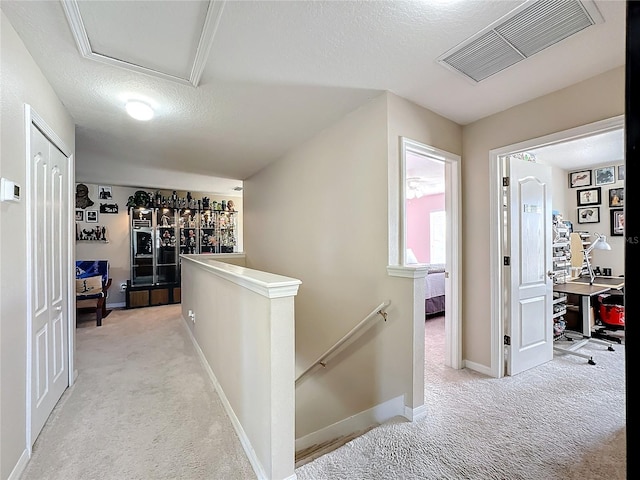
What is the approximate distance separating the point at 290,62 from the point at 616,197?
5422mm

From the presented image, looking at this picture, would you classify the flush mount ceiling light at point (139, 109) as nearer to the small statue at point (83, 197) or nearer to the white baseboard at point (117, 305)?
the small statue at point (83, 197)

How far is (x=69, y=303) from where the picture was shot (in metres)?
2.67

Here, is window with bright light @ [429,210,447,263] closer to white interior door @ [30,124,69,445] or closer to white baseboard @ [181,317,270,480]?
white baseboard @ [181,317,270,480]

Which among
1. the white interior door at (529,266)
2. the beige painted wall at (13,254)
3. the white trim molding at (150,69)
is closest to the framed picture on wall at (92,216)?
the beige painted wall at (13,254)

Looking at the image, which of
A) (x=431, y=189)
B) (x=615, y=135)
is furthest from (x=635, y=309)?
(x=431, y=189)

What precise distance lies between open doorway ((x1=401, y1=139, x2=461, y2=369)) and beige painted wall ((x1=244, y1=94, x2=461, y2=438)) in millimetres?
169

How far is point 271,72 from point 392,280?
1792 millimetres

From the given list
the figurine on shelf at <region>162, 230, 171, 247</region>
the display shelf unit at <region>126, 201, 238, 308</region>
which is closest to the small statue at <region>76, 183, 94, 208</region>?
the display shelf unit at <region>126, 201, 238, 308</region>

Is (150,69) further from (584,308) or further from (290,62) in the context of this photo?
(584,308)

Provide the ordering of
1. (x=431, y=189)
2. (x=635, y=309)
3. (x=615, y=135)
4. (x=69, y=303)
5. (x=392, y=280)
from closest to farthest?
(x=635, y=309)
(x=392, y=280)
(x=69, y=303)
(x=615, y=135)
(x=431, y=189)

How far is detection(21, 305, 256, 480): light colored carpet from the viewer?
165 centimetres

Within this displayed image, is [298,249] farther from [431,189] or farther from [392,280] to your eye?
[431,189]

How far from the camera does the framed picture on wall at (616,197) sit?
4.54 meters

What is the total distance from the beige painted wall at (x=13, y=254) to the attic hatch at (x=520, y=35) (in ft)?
8.25
